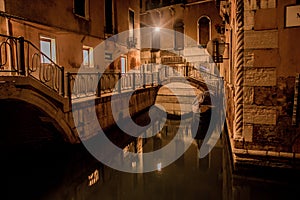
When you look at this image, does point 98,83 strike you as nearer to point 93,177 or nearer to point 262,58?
point 93,177

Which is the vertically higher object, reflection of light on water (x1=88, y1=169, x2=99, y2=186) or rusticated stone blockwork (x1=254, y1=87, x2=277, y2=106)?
rusticated stone blockwork (x1=254, y1=87, x2=277, y2=106)

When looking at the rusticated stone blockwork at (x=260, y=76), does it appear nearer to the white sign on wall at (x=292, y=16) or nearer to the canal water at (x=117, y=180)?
the white sign on wall at (x=292, y=16)

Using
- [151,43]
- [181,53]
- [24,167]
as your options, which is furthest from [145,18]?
[24,167]

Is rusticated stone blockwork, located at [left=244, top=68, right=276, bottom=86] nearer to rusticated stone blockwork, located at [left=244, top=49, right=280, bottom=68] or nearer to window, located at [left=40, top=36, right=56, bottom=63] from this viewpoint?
rusticated stone blockwork, located at [left=244, top=49, right=280, bottom=68]

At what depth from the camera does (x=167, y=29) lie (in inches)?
827

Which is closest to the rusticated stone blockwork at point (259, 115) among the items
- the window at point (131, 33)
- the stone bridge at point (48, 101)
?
the stone bridge at point (48, 101)

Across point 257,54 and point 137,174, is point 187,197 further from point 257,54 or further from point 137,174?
point 257,54

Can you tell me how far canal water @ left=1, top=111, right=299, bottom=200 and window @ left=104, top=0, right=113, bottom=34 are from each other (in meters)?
7.35

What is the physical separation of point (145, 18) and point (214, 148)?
17468mm

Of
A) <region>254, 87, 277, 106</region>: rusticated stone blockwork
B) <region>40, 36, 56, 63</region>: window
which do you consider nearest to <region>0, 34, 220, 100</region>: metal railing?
<region>40, 36, 56, 63</region>: window

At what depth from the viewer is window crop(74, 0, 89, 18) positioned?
33.7 feet

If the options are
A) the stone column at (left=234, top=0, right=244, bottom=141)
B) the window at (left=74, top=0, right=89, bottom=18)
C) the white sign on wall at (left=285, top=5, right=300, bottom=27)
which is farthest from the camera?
the window at (left=74, top=0, right=89, bottom=18)

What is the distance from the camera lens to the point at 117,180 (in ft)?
18.0

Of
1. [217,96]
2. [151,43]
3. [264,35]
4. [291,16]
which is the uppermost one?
[151,43]
